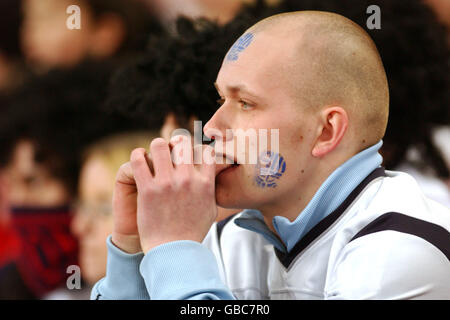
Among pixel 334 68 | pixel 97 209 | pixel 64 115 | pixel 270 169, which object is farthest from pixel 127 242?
pixel 64 115

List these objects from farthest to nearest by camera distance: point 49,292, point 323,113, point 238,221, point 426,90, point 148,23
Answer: point 148,23 < point 49,292 < point 426,90 < point 238,221 < point 323,113

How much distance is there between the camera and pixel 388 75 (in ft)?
7.13

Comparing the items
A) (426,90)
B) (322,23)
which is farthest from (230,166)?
(426,90)

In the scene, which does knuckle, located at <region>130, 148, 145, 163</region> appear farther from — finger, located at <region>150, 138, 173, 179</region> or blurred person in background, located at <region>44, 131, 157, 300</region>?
blurred person in background, located at <region>44, 131, 157, 300</region>

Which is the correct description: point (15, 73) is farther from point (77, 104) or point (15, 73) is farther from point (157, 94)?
point (157, 94)

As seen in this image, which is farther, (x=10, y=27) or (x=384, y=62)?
(x=10, y=27)

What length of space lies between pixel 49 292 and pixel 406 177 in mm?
2335

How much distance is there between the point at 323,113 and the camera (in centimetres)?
117

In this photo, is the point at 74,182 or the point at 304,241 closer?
the point at 304,241

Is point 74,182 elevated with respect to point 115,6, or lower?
lower

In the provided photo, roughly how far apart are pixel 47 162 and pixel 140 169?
2.28m

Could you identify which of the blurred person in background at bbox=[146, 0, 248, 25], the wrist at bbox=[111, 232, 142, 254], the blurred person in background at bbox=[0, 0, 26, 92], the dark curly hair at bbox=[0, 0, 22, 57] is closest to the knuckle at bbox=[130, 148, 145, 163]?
the wrist at bbox=[111, 232, 142, 254]

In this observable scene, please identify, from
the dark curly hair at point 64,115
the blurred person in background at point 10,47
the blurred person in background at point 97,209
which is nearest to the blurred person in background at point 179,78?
the blurred person in background at point 97,209

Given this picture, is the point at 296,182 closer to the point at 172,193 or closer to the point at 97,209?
the point at 172,193
